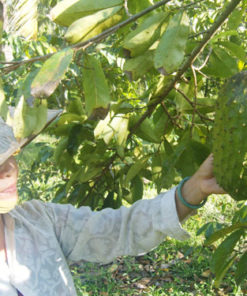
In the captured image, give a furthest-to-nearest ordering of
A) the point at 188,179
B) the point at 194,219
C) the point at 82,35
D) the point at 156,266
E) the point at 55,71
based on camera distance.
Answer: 1. the point at 194,219
2. the point at 156,266
3. the point at 188,179
4. the point at 82,35
5. the point at 55,71

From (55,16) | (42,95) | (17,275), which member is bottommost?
(17,275)

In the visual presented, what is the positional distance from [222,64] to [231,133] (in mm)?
482

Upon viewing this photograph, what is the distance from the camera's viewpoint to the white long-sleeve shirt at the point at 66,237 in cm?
120

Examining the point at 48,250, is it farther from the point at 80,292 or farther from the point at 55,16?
the point at 80,292

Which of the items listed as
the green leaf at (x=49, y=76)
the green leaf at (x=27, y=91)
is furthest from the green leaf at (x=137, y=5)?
the green leaf at (x=49, y=76)

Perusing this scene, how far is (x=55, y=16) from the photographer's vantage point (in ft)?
3.11

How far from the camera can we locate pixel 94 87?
92cm

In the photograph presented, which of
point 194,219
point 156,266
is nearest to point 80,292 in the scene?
point 156,266

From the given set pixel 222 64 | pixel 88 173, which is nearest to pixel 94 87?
pixel 222 64

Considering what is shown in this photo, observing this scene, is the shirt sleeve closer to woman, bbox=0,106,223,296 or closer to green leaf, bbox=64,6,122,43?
woman, bbox=0,106,223,296

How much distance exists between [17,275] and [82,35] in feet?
2.20

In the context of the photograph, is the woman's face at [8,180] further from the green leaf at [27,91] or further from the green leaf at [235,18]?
the green leaf at [235,18]

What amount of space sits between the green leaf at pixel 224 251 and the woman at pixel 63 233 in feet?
0.38

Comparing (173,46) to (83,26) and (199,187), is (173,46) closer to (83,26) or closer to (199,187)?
(83,26)
